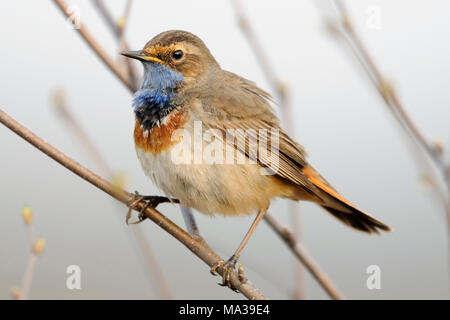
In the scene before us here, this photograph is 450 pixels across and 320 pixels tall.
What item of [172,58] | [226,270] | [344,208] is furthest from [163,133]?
[344,208]

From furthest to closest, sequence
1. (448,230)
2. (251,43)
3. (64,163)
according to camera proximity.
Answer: (251,43) < (64,163) < (448,230)

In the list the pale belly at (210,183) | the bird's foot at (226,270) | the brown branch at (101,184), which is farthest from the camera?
the pale belly at (210,183)

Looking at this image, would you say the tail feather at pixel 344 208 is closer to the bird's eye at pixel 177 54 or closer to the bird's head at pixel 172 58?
the bird's head at pixel 172 58

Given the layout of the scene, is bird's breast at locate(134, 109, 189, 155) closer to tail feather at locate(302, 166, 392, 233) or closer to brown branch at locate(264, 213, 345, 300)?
brown branch at locate(264, 213, 345, 300)

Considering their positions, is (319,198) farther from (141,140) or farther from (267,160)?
(141,140)

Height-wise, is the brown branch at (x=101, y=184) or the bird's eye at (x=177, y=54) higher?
the bird's eye at (x=177, y=54)

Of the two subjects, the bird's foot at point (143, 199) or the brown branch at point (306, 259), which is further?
the bird's foot at point (143, 199)

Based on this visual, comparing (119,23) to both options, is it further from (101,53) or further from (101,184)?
(101,184)

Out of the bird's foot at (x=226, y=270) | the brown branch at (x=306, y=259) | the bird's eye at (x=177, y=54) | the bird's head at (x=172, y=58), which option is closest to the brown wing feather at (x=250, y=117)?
the bird's head at (x=172, y=58)

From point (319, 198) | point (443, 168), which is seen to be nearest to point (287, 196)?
point (319, 198)
